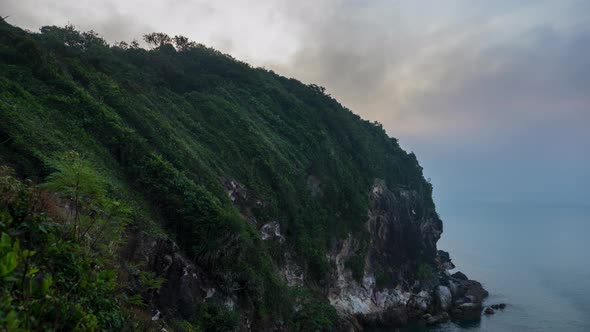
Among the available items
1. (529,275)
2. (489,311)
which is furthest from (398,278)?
(529,275)

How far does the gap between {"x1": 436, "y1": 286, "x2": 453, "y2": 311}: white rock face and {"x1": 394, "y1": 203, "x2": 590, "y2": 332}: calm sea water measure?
4.19 metres

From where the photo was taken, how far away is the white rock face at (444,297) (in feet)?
176

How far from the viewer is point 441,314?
51.4m

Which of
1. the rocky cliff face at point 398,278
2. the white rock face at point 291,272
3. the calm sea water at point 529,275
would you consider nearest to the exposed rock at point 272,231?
the white rock face at point 291,272

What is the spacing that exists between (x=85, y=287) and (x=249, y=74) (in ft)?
185

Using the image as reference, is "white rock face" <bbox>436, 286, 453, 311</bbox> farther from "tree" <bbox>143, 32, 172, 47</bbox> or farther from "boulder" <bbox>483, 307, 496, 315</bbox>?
"tree" <bbox>143, 32, 172, 47</bbox>

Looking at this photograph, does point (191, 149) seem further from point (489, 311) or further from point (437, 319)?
point (489, 311)

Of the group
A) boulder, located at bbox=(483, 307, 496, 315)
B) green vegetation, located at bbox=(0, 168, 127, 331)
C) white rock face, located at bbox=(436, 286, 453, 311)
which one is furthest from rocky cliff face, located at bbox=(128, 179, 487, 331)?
green vegetation, located at bbox=(0, 168, 127, 331)

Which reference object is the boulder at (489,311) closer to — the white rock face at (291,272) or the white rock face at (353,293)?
the white rock face at (353,293)

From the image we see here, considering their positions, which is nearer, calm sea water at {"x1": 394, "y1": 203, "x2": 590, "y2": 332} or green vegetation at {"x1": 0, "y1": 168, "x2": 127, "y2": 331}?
green vegetation at {"x1": 0, "y1": 168, "x2": 127, "y2": 331}

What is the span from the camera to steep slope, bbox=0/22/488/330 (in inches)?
786

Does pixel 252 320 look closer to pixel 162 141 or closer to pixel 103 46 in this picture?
pixel 162 141

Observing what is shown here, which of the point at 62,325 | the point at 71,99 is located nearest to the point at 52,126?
the point at 71,99

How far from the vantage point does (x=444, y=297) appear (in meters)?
54.6
